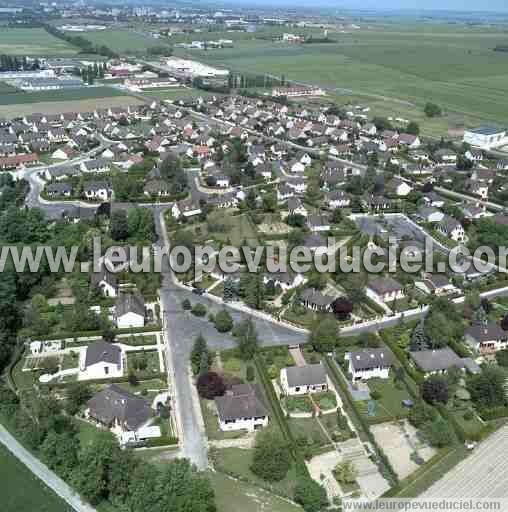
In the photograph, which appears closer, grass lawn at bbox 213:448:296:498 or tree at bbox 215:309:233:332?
grass lawn at bbox 213:448:296:498

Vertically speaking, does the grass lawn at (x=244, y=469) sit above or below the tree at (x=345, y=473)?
below

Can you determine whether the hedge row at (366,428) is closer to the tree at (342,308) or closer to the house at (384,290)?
the tree at (342,308)

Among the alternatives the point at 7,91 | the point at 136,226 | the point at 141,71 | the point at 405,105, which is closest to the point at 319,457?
the point at 136,226

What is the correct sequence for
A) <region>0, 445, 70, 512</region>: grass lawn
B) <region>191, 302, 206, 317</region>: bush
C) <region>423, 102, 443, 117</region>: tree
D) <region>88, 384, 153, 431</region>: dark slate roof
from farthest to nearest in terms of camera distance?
<region>423, 102, 443, 117</region>: tree, <region>191, 302, 206, 317</region>: bush, <region>88, 384, 153, 431</region>: dark slate roof, <region>0, 445, 70, 512</region>: grass lawn

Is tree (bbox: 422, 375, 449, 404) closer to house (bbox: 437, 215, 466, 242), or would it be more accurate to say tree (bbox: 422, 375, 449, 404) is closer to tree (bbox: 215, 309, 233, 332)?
tree (bbox: 215, 309, 233, 332)

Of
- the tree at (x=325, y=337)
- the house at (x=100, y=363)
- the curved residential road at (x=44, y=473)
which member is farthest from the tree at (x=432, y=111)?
the curved residential road at (x=44, y=473)

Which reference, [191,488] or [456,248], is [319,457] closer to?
[191,488]

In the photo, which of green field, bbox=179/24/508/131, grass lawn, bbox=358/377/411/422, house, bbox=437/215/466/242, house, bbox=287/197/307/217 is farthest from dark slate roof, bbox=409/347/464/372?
green field, bbox=179/24/508/131
